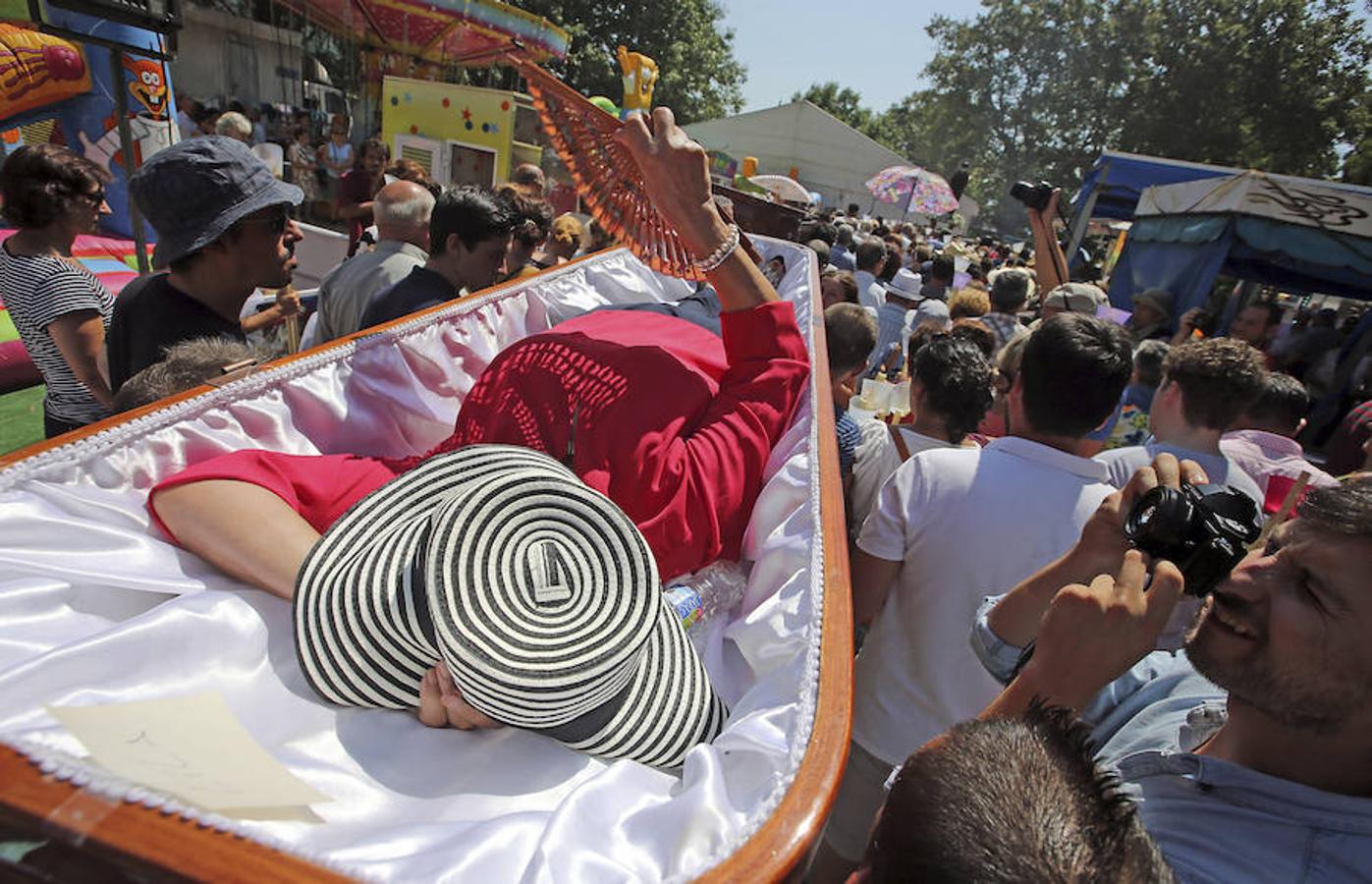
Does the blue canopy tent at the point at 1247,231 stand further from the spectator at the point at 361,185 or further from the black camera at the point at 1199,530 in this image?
the spectator at the point at 361,185

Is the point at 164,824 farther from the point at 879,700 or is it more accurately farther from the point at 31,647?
the point at 879,700

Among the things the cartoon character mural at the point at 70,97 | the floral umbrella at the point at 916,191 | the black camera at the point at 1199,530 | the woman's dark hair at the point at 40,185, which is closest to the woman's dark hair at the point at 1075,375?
the black camera at the point at 1199,530

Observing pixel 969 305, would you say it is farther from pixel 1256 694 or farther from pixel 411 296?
pixel 1256 694

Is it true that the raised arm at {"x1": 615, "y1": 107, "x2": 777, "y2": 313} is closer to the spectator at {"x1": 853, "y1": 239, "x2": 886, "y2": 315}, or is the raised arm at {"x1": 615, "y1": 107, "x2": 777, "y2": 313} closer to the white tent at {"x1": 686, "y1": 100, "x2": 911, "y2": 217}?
the spectator at {"x1": 853, "y1": 239, "x2": 886, "y2": 315}

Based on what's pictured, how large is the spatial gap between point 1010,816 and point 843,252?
6.96 meters

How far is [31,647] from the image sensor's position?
0.91 metres

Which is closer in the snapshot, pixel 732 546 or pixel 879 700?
pixel 732 546

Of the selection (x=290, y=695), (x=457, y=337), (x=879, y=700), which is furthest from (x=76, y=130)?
(x=879, y=700)

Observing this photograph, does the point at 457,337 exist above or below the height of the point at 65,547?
above

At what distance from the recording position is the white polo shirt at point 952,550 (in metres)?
1.58

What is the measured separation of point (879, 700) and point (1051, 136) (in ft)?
156

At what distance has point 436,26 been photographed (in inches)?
459

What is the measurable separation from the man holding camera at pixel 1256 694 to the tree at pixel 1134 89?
111ft

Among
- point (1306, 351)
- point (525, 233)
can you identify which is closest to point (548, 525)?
point (525, 233)
